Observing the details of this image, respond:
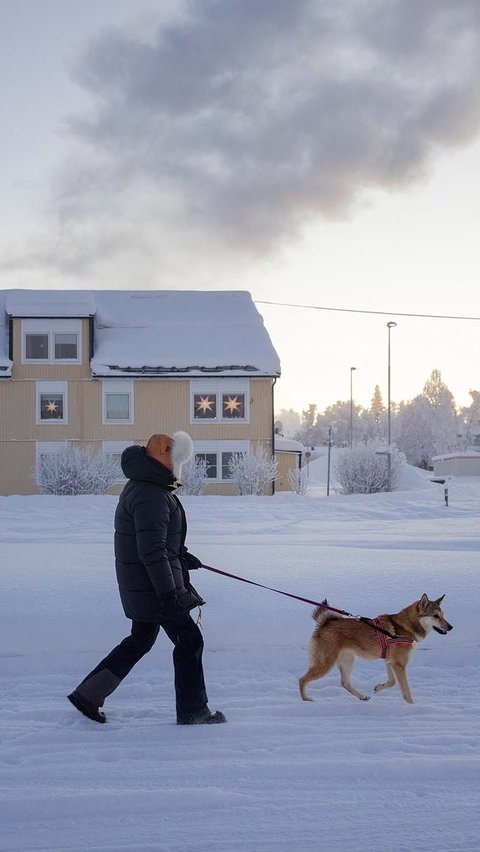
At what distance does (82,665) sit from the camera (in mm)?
7449

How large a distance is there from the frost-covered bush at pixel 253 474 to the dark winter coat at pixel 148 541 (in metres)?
26.7

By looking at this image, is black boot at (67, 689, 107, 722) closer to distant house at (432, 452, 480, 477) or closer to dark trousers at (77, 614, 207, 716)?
dark trousers at (77, 614, 207, 716)

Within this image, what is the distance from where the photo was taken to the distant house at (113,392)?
1347 inches

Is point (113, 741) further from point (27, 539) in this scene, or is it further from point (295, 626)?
point (27, 539)

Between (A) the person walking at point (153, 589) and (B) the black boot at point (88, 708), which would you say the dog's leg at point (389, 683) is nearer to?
(A) the person walking at point (153, 589)

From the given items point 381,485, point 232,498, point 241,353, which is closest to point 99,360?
point 241,353

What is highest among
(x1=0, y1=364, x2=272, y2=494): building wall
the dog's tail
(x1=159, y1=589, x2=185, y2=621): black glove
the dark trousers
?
(x1=0, y1=364, x2=272, y2=494): building wall

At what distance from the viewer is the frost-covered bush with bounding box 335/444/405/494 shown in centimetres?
3453

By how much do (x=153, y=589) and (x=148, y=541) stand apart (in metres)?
0.40

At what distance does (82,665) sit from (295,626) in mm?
2127

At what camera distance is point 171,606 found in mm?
5590

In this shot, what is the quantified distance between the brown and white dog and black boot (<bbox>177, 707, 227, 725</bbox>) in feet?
2.98

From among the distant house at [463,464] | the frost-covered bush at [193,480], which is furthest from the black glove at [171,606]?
the distant house at [463,464]

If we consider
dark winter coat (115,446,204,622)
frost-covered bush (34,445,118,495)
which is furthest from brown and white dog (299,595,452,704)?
frost-covered bush (34,445,118,495)
